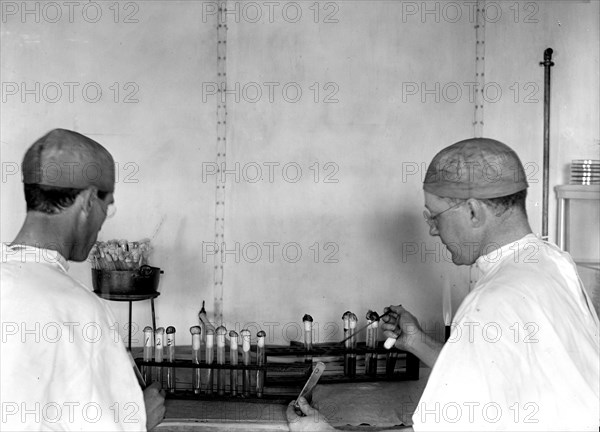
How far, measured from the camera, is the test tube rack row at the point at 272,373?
299 cm

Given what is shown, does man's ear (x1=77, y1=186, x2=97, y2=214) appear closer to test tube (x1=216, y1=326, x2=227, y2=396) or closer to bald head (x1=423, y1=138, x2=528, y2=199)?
bald head (x1=423, y1=138, x2=528, y2=199)

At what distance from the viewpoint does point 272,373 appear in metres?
3.24

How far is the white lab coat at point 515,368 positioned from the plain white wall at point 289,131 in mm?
2354

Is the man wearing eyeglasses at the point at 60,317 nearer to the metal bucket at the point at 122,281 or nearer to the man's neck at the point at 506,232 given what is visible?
the man's neck at the point at 506,232

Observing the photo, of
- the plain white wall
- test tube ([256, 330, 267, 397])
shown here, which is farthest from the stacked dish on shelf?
test tube ([256, 330, 267, 397])

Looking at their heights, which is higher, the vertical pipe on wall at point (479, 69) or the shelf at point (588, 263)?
the vertical pipe on wall at point (479, 69)

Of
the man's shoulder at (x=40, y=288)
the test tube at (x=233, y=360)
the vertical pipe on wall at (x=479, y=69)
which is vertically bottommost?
the test tube at (x=233, y=360)

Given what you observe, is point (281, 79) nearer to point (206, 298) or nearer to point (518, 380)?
point (206, 298)

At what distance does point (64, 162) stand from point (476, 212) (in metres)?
1.17

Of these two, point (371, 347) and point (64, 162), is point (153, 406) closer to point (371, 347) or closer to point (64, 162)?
point (64, 162)

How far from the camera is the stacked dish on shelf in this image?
4.09 m

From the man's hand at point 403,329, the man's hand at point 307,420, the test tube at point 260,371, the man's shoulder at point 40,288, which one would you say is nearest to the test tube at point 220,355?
the test tube at point 260,371

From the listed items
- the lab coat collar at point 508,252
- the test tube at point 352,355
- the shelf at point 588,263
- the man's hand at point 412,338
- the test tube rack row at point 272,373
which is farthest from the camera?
the shelf at point 588,263

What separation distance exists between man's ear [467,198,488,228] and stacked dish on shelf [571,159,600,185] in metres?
2.28
